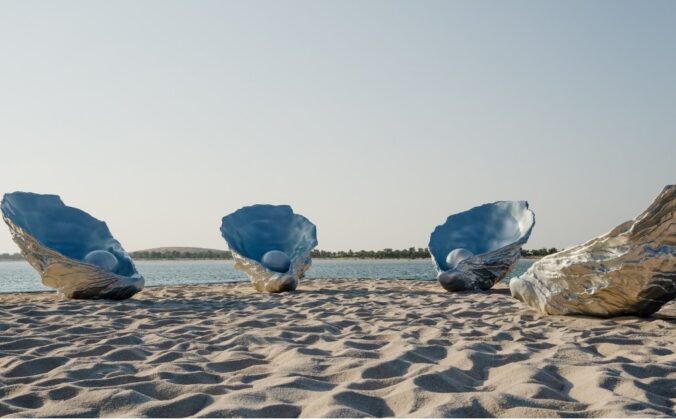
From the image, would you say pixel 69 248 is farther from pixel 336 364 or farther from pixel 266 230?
pixel 336 364

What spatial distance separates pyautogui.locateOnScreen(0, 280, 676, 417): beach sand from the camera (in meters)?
2.73

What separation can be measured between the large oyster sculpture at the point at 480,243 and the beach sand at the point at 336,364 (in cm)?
345

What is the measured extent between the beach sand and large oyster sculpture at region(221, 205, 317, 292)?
12.8 ft

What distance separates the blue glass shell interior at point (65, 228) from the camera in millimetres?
9531

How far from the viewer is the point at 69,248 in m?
9.91

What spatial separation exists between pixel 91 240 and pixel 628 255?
8370mm

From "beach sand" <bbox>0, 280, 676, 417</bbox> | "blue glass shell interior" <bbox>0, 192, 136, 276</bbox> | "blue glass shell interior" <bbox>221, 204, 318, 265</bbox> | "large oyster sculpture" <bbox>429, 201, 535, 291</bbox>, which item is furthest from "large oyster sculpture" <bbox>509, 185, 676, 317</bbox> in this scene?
"blue glass shell interior" <bbox>0, 192, 136, 276</bbox>

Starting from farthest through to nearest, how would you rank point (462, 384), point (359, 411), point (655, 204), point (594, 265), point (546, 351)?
point (594, 265), point (655, 204), point (546, 351), point (462, 384), point (359, 411)

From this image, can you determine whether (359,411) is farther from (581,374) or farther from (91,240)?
(91,240)

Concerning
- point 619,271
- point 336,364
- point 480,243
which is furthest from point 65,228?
point 619,271

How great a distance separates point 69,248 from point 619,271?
843cm

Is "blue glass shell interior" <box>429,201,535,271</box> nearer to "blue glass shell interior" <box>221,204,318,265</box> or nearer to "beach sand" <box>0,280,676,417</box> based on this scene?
"blue glass shell interior" <box>221,204,318,265</box>

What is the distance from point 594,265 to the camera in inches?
215

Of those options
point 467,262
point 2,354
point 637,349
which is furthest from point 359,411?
point 467,262
